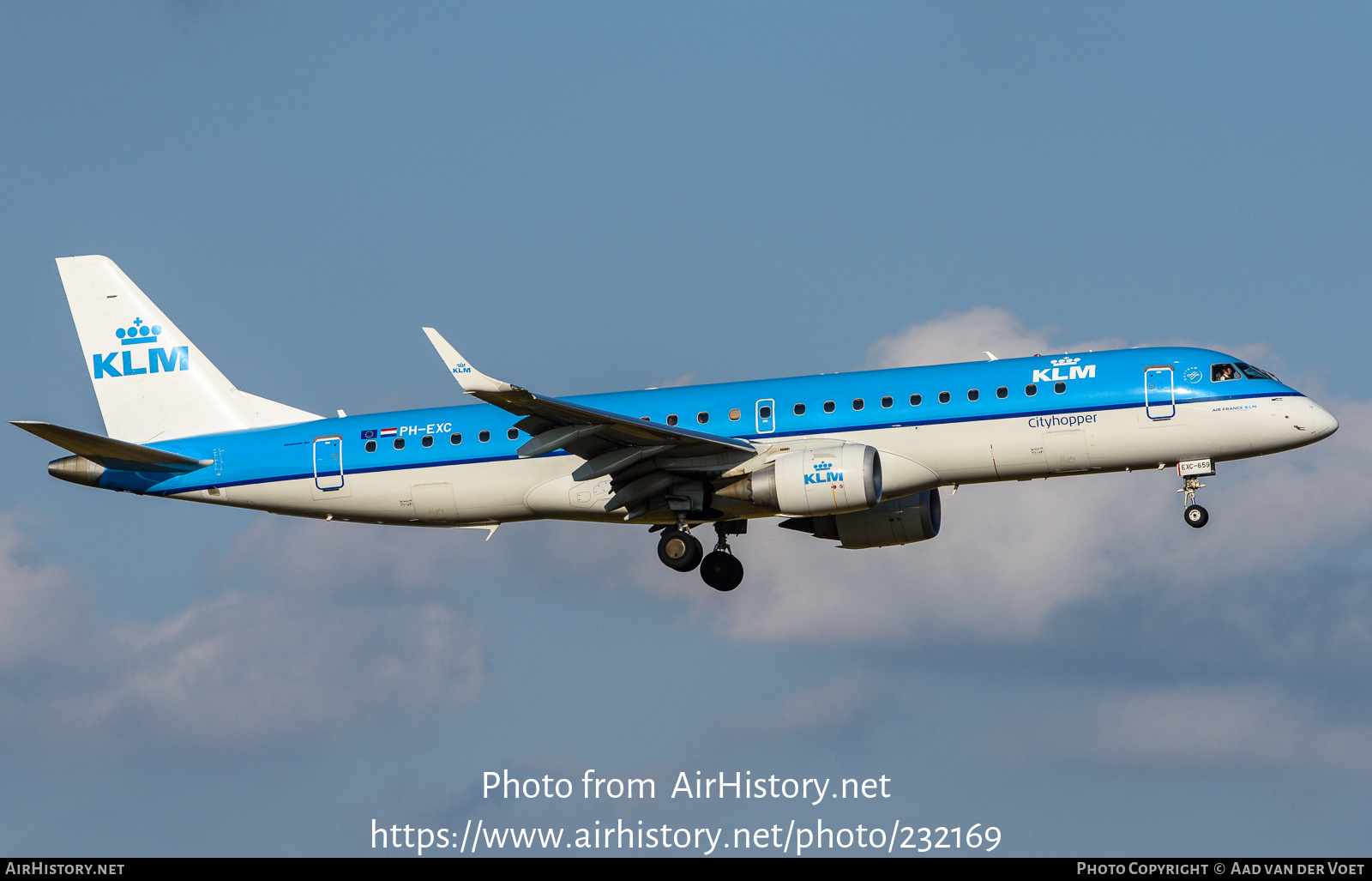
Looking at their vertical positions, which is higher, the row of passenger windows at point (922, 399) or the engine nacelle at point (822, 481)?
the row of passenger windows at point (922, 399)

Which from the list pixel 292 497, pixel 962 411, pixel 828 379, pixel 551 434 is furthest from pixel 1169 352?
pixel 292 497

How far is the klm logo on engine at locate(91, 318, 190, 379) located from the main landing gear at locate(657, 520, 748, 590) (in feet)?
50.1

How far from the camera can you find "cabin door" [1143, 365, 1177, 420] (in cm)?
3947

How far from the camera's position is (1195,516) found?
4012 cm

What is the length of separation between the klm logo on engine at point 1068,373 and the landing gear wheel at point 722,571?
964 cm

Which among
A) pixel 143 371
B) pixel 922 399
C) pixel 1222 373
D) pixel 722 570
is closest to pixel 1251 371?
pixel 1222 373

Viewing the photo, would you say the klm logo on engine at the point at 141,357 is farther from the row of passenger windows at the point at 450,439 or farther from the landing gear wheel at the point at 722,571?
the landing gear wheel at the point at 722,571

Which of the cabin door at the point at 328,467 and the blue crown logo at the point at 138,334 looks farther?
the blue crown logo at the point at 138,334

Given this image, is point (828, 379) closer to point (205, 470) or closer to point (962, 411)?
point (962, 411)

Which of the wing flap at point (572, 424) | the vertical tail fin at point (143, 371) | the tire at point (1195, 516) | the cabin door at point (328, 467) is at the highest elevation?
the vertical tail fin at point (143, 371)

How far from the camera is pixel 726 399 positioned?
41.9m

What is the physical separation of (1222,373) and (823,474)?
396 inches

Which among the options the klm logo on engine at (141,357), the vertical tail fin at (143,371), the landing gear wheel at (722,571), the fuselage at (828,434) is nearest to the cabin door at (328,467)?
the fuselage at (828,434)

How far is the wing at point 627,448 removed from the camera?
125 feet
